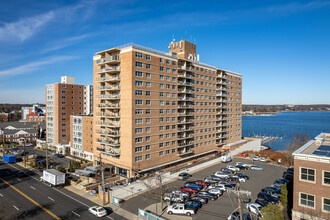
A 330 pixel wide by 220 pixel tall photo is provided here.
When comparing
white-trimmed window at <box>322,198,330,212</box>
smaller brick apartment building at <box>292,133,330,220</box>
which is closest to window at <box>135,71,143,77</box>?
smaller brick apartment building at <box>292,133,330,220</box>

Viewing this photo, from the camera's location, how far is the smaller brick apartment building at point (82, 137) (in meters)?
66.0

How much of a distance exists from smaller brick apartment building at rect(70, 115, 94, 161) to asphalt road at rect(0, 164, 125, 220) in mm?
19232

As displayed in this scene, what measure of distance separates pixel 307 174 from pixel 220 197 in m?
16.5

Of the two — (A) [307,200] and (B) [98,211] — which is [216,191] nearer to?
(A) [307,200]

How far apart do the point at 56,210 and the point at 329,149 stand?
40762mm

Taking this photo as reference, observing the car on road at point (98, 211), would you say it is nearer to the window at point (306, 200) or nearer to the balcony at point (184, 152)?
the window at point (306, 200)

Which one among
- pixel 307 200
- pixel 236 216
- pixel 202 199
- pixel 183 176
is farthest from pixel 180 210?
pixel 307 200

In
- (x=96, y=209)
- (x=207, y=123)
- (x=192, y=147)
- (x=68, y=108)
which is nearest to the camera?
(x=96, y=209)

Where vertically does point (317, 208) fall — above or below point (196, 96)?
below

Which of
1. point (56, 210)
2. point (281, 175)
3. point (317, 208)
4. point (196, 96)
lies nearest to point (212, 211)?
point (317, 208)

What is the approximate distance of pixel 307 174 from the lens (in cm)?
2627

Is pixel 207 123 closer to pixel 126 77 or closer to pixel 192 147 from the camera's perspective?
pixel 192 147

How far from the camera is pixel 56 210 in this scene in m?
33.8

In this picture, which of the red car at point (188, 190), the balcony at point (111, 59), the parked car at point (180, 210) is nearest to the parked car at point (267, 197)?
the red car at point (188, 190)
